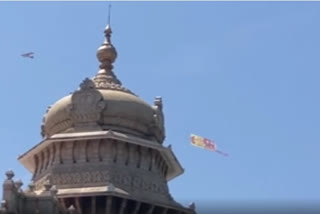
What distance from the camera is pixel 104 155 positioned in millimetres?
51906

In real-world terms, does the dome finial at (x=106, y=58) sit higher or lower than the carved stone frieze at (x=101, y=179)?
higher

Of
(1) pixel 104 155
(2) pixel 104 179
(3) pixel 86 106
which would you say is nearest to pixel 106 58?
(3) pixel 86 106

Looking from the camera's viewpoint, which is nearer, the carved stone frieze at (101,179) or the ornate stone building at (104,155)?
the ornate stone building at (104,155)

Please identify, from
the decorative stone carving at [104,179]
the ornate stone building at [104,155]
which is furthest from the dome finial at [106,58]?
the decorative stone carving at [104,179]

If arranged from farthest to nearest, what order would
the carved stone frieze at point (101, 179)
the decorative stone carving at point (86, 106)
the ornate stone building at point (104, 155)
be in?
1. the decorative stone carving at point (86, 106)
2. the carved stone frieze at point (101, 179)
3. the ornate stone building at point (104, 155)

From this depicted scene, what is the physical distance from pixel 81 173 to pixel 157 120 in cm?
583

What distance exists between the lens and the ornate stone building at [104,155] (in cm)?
5022

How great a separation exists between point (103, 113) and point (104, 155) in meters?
2.43

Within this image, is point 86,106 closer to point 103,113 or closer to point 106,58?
point 103,113

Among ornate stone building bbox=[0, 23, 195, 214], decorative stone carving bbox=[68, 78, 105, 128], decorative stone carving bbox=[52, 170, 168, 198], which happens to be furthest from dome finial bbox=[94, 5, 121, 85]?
decorative stone carving bbox=[52, 170, 168, 198]

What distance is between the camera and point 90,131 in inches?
2064

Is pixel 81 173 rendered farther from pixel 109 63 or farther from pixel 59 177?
pixel 109 63

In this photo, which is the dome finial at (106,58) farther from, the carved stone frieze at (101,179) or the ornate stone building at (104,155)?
the carved stone frieze at (101,179)

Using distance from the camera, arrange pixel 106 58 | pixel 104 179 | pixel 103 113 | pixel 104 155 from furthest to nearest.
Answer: pixel 106 58
pixel 103 113
pixel 104 155
pixel 104 179
